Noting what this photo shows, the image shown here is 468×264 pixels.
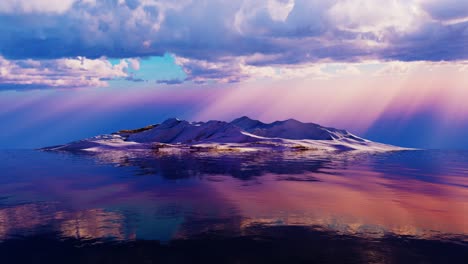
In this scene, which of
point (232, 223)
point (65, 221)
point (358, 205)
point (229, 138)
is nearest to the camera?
point (232, 223)

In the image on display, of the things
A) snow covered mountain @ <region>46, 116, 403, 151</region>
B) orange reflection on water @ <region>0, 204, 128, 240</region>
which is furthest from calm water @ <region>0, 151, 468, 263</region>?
snow covered mountain @ <region>46, 116, 403, 151</region>

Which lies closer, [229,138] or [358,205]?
[358,205]

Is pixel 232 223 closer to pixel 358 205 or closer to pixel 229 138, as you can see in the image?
pixel 358 205

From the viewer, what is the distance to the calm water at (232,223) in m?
20.4

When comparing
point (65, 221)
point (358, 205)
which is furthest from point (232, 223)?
point (358, 205)

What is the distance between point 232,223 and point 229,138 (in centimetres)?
13246

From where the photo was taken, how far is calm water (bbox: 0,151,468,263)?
20375 mm

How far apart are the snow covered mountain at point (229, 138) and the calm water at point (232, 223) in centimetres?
8707

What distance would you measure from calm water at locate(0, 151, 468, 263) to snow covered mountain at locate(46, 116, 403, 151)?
286 ft

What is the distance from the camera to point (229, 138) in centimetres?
15900

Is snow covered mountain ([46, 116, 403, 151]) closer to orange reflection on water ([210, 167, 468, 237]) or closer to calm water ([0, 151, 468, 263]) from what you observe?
orange reflection on water ([210, 167, 468, 237])

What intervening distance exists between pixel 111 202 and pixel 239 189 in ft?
43.6

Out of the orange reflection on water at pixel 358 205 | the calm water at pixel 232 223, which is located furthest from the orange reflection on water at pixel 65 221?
the orange reflection on water at pixel 358 205

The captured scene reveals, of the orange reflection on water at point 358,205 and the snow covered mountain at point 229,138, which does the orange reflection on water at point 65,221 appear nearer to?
the orange reflection on water at point 358,205
